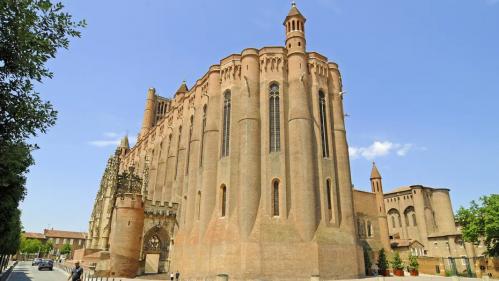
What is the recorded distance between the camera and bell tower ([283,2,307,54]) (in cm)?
3319

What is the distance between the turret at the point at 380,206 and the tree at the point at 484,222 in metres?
8.65

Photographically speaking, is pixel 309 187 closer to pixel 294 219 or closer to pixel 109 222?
pixel 294 219

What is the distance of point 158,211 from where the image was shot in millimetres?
35281

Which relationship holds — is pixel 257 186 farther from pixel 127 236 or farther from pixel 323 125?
pixel 127 236

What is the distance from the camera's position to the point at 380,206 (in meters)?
46.7

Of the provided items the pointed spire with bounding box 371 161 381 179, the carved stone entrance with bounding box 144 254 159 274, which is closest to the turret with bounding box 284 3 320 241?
the carved stone entrance with bounding box 144 254 159 274

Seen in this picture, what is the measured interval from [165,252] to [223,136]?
1448 centimetres

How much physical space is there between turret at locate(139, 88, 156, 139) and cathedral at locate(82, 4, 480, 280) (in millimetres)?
35288

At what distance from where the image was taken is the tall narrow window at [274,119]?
2959cm

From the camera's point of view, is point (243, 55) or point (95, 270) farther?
point (243, 55)

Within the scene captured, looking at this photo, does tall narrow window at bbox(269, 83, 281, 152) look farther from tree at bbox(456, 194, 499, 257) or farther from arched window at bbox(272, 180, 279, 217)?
tree at bbox(456, 194, 499, 257)

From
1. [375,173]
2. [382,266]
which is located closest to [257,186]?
[382,266]

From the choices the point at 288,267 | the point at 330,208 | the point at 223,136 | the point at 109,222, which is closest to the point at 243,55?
the point at 223,136

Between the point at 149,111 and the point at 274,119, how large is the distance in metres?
50.3
